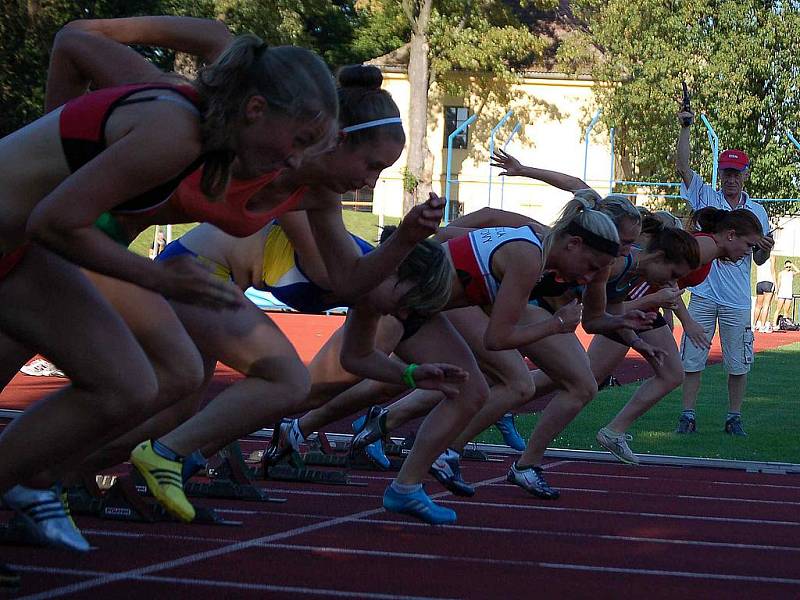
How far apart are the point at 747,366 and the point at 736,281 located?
2.29ft

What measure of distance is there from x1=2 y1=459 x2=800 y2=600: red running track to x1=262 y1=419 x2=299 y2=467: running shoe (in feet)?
0.64

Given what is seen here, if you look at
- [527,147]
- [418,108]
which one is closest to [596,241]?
[418,108]

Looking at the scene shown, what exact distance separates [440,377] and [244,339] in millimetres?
774

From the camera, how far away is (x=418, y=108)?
43344 mm

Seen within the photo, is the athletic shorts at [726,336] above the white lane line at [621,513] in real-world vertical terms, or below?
below

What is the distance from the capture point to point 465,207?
4394 centimetres

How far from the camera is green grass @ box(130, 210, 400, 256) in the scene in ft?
113

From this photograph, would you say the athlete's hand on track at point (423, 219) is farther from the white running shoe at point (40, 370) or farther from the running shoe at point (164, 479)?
the white running shoe at point (40, 370)

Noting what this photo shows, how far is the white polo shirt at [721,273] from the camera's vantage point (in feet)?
34.7

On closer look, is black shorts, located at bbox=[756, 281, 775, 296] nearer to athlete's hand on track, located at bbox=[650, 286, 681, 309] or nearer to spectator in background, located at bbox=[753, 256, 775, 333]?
spectator in background, located at bbox=[753, 256, 775, 333]

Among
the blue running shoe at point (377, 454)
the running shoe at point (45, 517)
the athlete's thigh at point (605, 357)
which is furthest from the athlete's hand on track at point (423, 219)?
the athlete's thigh at point (605, 357)

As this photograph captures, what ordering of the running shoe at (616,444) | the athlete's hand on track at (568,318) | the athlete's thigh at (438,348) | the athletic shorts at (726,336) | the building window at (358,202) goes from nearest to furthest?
the athlete's thigh at (438,348) < the athlete's hand on track at (568,318) < the running shoe at (616,444) < the athletic shorts at (726,336) < the building window at (358,202)

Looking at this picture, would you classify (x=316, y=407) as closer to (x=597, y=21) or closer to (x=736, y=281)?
(x=736, y=281)

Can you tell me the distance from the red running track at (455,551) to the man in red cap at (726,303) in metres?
3.40
